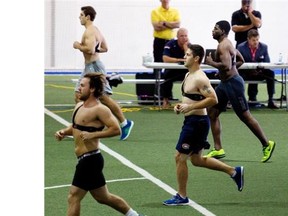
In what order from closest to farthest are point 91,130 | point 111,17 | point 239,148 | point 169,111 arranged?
point 91,130 < point 239,148 < point 169,111 < point 111,17

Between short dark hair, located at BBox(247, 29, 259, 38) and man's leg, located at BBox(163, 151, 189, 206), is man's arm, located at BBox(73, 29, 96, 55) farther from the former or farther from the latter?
man's leg, located at BBox(163, 151, 189, 206)

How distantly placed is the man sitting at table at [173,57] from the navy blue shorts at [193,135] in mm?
8772

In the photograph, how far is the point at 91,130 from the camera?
7898mm

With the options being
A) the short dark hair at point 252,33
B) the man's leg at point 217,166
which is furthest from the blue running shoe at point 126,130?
the short dark hair at point 252,33

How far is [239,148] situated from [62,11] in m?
17.3

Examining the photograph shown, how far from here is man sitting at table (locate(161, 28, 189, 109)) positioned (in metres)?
19.1

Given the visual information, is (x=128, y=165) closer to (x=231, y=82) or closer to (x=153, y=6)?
(x=231, y=82)

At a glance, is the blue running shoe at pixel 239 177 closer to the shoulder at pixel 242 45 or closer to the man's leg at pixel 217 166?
the man's leg at pixel 217 166

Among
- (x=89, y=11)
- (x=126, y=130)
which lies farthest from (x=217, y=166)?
(x=89, y=11)

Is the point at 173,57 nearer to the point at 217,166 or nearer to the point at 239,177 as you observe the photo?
the point at 239,177

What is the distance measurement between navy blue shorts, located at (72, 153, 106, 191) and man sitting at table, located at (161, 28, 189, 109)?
35.8 ft
